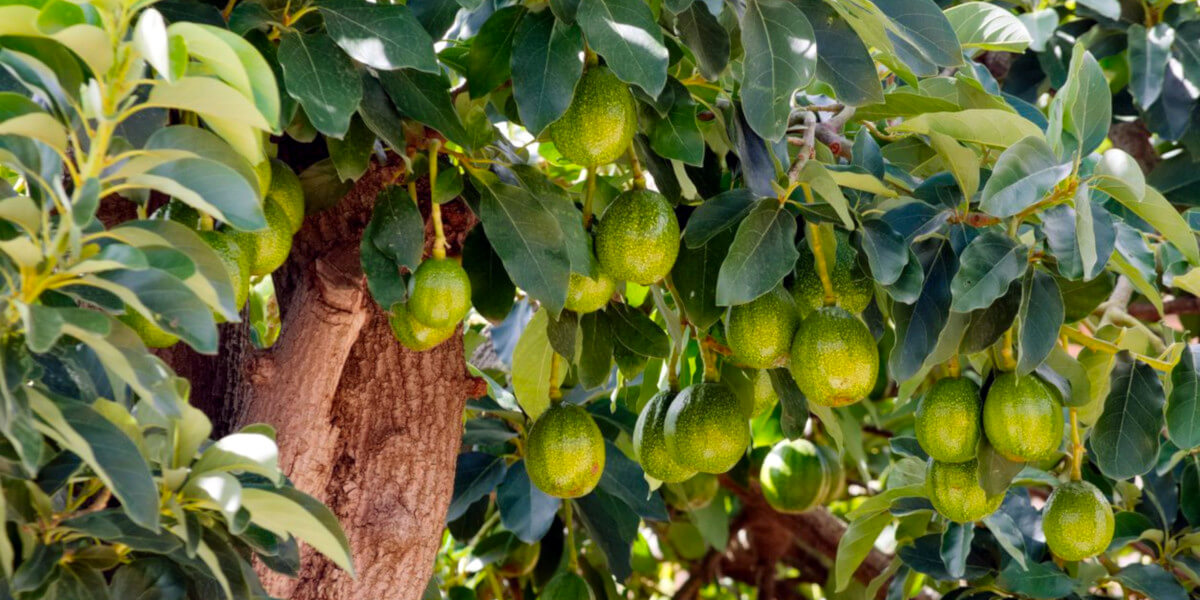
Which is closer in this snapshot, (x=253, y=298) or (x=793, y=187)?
(x=793, y=187)

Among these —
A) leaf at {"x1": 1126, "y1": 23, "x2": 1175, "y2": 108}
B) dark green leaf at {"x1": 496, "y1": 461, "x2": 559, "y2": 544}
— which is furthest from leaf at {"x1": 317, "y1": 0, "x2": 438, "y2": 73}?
leaf at {"x1": 1126, "y1": 23, "x2": 1175, "y2": 108}

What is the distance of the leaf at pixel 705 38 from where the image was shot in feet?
4.08

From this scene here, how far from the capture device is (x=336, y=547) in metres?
1.01

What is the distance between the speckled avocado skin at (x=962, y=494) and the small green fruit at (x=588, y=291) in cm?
46

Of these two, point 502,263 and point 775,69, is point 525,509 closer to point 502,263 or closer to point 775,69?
point 502,263

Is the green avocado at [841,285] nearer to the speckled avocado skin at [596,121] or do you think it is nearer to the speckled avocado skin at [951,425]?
the speckled avocado skin at [951,425]

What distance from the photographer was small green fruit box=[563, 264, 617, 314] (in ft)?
4.56

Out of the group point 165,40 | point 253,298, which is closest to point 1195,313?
point 253,298

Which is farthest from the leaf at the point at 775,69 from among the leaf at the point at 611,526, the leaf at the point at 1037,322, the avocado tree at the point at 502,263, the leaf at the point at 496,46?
the leaf at the point at 611,526

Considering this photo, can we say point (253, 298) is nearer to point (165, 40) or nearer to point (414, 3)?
point (414, 3)

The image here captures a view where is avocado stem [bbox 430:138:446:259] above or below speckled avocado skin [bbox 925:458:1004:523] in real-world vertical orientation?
above

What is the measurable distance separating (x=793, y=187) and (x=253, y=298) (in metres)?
1.17

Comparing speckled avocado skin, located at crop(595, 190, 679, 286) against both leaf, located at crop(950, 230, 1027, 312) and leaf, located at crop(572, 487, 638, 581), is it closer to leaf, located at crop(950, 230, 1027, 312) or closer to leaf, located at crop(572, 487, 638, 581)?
leaf, located at crop(950, 230, 1027, 312)

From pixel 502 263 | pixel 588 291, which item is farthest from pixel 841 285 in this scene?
pixel 502 263
